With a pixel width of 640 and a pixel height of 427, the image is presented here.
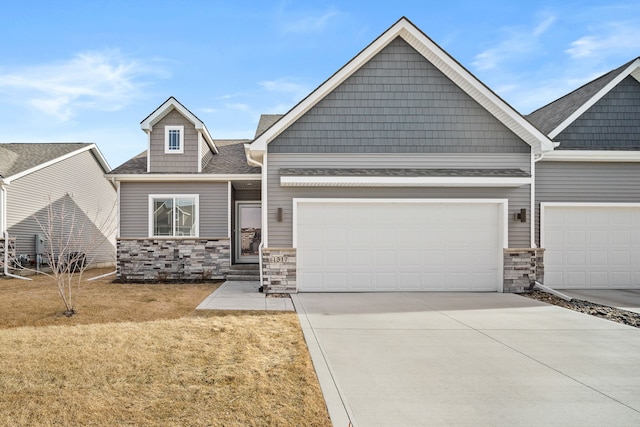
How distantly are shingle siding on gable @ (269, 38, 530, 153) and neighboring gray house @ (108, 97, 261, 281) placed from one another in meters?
3.49

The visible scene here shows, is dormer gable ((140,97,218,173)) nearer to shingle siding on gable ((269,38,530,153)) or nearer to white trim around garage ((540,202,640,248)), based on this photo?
shingle siding on gable ((269,38,530,153))

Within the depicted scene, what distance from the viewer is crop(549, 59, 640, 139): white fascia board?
34.4ft

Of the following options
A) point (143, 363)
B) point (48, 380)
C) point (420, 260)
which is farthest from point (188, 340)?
point (420, 260)

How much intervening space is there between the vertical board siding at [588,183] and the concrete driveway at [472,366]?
13.2ft

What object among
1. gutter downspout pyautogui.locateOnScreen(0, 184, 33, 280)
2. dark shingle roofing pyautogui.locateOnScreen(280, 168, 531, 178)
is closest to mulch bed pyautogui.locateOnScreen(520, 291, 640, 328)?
dark shingle roofing pyautogui.locateOnScreen(280, 168, 531, 178)

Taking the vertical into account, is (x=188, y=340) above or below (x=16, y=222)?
below

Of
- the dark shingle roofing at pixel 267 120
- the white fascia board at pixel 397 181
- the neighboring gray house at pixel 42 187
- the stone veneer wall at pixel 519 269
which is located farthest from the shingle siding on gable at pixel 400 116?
the neighboring gray house at pixel 42 187

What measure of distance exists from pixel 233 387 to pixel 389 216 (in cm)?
672

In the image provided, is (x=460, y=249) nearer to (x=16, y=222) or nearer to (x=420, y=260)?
(x=420, y=260)

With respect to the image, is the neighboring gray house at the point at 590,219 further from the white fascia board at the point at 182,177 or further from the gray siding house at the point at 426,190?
the white fascia board at the point at 182,177

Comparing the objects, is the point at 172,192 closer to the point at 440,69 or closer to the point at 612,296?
the point at 440,69

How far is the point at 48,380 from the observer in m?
3.93

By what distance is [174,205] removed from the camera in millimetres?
12117

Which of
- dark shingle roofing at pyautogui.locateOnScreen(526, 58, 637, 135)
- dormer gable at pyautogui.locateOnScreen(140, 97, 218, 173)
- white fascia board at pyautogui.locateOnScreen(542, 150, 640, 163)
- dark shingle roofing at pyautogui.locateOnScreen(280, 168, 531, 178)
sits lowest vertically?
dark shingle roofing at pyautogui.locateOnScreen(280, 168, 531, 178)
